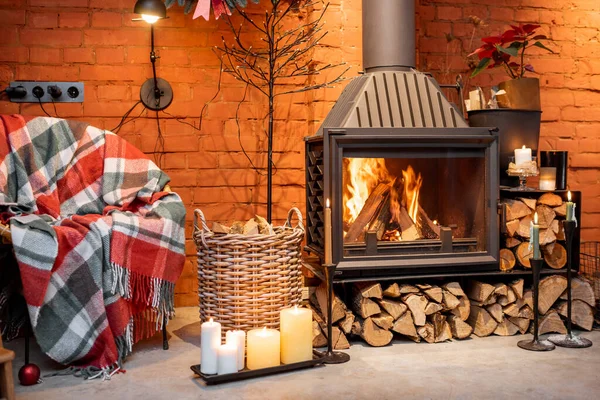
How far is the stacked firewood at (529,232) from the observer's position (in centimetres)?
271

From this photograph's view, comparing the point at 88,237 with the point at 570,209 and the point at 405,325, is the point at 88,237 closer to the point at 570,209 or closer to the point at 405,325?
the point at 405,325

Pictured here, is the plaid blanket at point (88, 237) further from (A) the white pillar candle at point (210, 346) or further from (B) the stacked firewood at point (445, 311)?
(B) the stacked firewood at point (445, 311)

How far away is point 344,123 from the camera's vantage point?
2.60 metres

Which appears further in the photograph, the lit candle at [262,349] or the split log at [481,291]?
Answer: the split log at [481,291]

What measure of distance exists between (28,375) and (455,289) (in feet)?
4.95

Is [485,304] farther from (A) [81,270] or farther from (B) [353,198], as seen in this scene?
(A) [81,270]

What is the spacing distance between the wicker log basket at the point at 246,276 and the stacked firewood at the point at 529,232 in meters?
0.84

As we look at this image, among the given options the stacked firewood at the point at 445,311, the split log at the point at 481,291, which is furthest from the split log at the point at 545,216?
the split log at the point at 481,291

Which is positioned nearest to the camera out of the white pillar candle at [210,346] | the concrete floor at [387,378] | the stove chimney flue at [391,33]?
the concrete floor at [387,378]

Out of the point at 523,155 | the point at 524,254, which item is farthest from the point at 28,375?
the point at 523,155

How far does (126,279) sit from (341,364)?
2.54ft

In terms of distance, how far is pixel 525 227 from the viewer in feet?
8.93

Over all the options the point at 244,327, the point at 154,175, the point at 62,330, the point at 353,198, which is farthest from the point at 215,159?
the point at 62,330

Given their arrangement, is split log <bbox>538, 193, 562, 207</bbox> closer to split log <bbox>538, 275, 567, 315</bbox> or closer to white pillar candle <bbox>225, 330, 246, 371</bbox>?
split log <bbox>538, 275, 567, 315</bbox>
